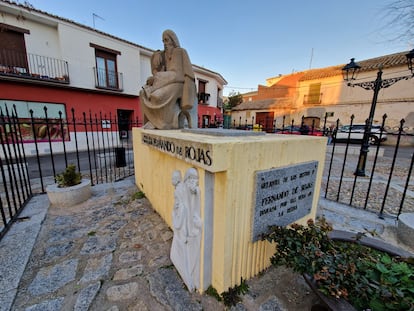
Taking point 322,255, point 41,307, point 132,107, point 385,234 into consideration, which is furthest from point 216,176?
point 132,107

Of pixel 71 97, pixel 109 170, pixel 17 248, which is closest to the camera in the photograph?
pixel 17 248

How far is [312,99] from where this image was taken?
18.1 m

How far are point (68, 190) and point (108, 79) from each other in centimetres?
968

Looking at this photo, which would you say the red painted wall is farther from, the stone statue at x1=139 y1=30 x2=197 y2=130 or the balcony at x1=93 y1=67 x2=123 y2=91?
the stone statue at x1=139 y1=30 x2=197 y2=130

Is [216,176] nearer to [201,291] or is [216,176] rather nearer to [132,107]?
[201,291]

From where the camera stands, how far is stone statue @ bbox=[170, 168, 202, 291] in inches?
56.7

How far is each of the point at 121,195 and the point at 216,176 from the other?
2928 mm

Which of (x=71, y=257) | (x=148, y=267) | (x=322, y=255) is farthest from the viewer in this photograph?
(x=71, y=257)

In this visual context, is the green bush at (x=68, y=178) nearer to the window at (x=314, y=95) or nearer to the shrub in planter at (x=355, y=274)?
the shrub in planter at (x=355, y=274)

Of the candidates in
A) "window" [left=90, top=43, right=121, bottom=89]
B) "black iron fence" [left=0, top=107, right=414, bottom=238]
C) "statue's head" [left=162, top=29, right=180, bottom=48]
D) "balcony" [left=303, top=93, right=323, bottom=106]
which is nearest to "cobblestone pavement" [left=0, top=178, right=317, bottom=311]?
"black iron fence" [left=0, top=107, right=414, bottom=238]

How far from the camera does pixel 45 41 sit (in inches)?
343

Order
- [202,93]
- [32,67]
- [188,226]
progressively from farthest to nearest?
[202,93] → [32,67] → [188,226]

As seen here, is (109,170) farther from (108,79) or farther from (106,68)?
(106,68)

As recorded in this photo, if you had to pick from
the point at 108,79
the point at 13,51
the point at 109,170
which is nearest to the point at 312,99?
the point at 108,79
